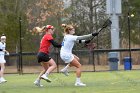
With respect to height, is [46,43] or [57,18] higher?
[57,18]

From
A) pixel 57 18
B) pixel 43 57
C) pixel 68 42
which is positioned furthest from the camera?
pixel 57 18

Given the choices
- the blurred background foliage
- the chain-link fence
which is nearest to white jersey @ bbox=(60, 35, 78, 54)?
the chain-link fence

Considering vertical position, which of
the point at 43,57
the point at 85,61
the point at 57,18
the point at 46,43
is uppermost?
the point at 57,18

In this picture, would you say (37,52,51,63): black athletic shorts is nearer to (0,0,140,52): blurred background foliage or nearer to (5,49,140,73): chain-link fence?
(5,49,140,73): chain-link fence

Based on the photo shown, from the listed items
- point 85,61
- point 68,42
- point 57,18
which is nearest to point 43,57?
point 68,42

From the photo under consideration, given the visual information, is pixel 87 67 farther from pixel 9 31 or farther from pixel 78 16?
pixel 78 16

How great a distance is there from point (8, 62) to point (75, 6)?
24918 millimetres

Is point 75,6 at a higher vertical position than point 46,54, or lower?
higher

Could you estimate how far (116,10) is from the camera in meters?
36.4

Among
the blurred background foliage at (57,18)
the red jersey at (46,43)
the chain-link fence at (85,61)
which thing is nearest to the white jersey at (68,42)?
the red jersey at (46,43)

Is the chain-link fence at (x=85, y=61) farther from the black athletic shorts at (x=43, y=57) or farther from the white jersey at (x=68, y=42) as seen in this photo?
the white jersey at (x=68, y=42)

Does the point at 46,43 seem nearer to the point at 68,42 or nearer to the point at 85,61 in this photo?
the point at 68,42

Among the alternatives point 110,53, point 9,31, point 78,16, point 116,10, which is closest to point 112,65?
point 110,53

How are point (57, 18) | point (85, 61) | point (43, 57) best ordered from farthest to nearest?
point (57, 18) < point (85, 61) < point (43, 57)
